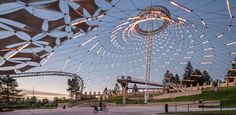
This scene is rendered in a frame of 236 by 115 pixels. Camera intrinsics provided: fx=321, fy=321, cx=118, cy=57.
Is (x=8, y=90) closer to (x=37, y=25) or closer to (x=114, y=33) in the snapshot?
(x=114, y=33)

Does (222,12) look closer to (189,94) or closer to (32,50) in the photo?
(32,50)

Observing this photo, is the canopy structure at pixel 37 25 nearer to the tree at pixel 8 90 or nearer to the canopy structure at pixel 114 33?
the canopy structure at pixel 114 33

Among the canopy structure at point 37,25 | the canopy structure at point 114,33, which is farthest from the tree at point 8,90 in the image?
the canopy structure at point 37,25

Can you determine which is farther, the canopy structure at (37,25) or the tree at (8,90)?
the tree at (8,90)

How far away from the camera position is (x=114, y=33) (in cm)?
7088

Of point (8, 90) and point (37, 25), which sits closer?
point (37, 25)

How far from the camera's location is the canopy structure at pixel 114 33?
3594 centimetres

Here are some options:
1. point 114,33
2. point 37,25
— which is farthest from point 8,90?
point 37,25

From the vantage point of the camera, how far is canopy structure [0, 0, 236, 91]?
118ft

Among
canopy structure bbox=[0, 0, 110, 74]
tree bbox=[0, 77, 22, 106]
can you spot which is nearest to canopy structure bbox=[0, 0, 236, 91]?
canopy structure bbox=[0, 0, 110, 74]

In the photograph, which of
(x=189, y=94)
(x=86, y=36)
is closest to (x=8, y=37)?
(x=86, y=36)

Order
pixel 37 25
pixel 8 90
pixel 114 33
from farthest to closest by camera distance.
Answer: pixel 8 90, pixel 114 33, pixel 37 25

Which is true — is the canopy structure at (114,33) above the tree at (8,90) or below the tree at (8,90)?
above

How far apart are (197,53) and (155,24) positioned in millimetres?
18932
